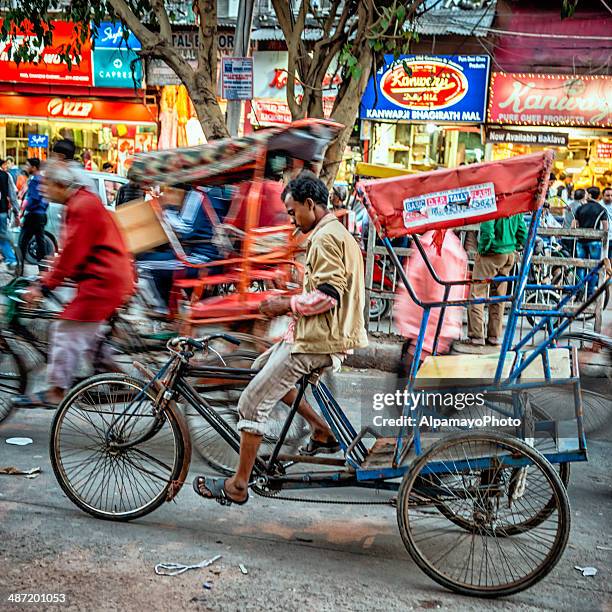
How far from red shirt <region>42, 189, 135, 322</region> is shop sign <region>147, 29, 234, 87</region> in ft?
41.5

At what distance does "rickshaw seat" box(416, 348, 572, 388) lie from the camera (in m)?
3.96

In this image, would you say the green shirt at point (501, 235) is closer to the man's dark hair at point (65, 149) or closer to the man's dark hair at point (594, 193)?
the man's dark hair at point (65, 149)

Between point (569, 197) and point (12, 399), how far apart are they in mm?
13807

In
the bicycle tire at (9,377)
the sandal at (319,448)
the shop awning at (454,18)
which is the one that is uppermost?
the shop awning at (454,18)

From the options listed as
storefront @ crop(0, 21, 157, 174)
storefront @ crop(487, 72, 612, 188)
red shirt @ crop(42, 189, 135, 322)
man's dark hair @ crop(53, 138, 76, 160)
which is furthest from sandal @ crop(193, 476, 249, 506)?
storefront @ crop(0, 21, 157, 174)

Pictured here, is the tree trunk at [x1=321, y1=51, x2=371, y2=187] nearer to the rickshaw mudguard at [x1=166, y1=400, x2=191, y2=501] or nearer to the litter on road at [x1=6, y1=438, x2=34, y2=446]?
the litter on road at [x1=6, y1=438, x2=34, y2=446]

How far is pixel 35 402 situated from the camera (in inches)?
203

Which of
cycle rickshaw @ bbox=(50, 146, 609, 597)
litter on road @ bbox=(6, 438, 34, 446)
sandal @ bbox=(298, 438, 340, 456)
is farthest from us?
litter on road @ bbox=(6, 438, 34, 446)

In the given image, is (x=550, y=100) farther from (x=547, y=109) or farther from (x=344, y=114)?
(x=344, y=114)

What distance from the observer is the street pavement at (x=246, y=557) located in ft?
11.6

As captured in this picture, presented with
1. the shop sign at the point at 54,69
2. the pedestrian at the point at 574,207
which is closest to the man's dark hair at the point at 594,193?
the pedestrian at the point at 574,207

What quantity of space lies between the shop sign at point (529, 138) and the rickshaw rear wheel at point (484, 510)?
13.2 metres

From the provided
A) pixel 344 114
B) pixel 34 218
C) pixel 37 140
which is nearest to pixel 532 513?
pixel 344 114

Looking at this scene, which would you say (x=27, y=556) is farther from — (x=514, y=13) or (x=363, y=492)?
(x=514, y=13)
